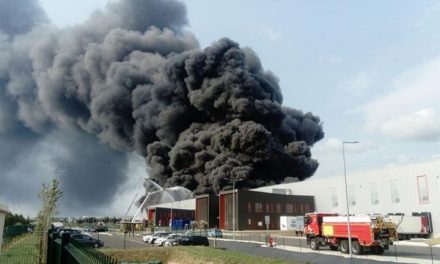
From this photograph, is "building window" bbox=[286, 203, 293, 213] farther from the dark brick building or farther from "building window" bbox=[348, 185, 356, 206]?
"building window" bbox=[348, 185, 356, 206]

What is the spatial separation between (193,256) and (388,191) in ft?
180

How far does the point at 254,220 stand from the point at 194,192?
31521 millimetres

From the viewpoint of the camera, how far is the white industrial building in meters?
60.5

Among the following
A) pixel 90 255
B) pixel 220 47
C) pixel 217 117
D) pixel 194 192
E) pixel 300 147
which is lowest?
pixel 90 255

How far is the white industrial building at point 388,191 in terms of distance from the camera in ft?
198

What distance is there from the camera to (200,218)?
9356cm

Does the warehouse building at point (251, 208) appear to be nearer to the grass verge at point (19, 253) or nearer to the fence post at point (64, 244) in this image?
the grass verge at point (19, 253)

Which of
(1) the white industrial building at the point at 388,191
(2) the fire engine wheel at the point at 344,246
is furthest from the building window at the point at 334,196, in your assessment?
(2) the fire engine wheel at the point at 344,246

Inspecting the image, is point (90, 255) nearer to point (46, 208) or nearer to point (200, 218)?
point (46, 208)

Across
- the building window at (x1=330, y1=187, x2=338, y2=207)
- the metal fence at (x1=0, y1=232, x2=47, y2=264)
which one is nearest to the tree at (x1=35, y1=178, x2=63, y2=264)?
the metal fence at (x1=0, y1=232, x2=47, y2=264)


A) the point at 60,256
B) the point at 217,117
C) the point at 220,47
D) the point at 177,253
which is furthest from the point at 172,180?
the point at 60,256

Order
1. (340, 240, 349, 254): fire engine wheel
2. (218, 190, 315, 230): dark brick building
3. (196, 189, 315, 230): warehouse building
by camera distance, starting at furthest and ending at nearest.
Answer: (196, 189, 315, 230): warehouse building, (218, 190, 315, 230): dark brick building, (340, 240, 349, 254): fire engine wheel

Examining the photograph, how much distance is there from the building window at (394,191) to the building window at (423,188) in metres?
4.26

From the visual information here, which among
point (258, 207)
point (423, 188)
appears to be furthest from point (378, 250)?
point (258, 207)
